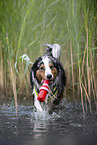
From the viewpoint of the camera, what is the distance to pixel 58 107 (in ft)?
15.5

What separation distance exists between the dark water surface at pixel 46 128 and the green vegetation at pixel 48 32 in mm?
331

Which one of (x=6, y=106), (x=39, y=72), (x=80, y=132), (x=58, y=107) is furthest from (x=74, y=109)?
(x=80, y=132)

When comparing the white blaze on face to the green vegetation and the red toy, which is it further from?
the green vegetation

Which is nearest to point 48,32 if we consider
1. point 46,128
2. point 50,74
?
point 50,74

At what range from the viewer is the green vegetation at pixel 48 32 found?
377cm

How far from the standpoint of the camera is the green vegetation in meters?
3.77

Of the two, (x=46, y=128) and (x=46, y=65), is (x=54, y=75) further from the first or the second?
(x=46, y=128)

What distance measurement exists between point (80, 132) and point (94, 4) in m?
1.94

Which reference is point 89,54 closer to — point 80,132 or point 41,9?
point 41,9

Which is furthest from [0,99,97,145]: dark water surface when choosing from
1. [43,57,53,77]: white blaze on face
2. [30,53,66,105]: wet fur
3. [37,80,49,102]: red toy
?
[43,57,53,77]: white blaze on face

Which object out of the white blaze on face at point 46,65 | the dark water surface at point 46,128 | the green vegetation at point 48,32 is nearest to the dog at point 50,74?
the white blaze on face at point 46,65

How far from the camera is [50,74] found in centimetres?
423

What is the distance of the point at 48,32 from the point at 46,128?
288 cm

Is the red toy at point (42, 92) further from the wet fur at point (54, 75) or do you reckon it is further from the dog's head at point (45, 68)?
the wet fur at point (54, 75)
